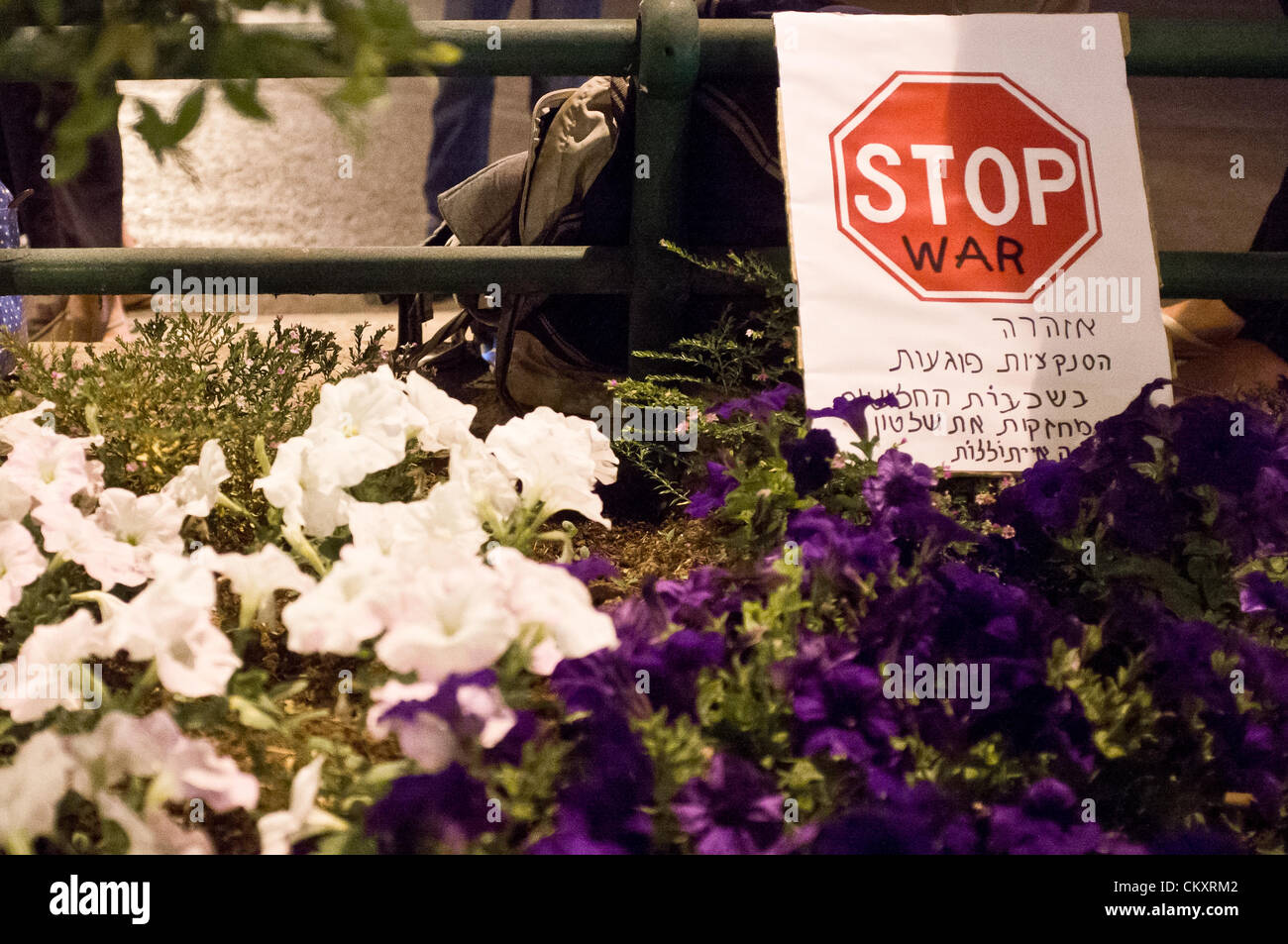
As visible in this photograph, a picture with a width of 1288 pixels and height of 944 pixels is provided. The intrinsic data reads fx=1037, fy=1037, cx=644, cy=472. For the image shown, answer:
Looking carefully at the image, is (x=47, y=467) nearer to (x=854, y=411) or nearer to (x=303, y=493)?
(x=303, y=493)

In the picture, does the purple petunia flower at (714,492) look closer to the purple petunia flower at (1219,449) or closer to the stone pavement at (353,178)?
the purple petunia flower at (1219,449)

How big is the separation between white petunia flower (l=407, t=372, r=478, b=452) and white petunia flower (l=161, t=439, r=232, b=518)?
0.91ft

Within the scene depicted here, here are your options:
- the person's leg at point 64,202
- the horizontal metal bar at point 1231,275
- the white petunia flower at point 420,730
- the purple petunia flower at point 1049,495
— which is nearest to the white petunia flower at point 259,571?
the white petunia flower at point 420,730

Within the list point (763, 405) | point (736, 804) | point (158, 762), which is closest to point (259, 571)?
point (158, 762)

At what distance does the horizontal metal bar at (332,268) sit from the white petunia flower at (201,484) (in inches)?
27.2

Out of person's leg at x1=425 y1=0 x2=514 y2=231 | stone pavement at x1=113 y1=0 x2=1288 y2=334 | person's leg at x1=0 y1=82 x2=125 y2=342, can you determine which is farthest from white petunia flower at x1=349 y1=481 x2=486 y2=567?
person's leg at x1=425 y1=0 x2=514 y2=231

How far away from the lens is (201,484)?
1.45 meters

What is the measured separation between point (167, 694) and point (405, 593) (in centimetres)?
53

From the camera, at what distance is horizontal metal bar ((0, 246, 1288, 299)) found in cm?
204

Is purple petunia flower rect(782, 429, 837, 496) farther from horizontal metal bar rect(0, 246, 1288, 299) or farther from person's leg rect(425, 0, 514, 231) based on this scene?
person's leg rect(425, 0, 514, 231)

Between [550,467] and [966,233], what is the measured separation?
1004 millimetres

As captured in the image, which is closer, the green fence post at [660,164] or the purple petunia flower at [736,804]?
the purple petunia flower at [736,804]

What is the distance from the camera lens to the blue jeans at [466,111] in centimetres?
431
